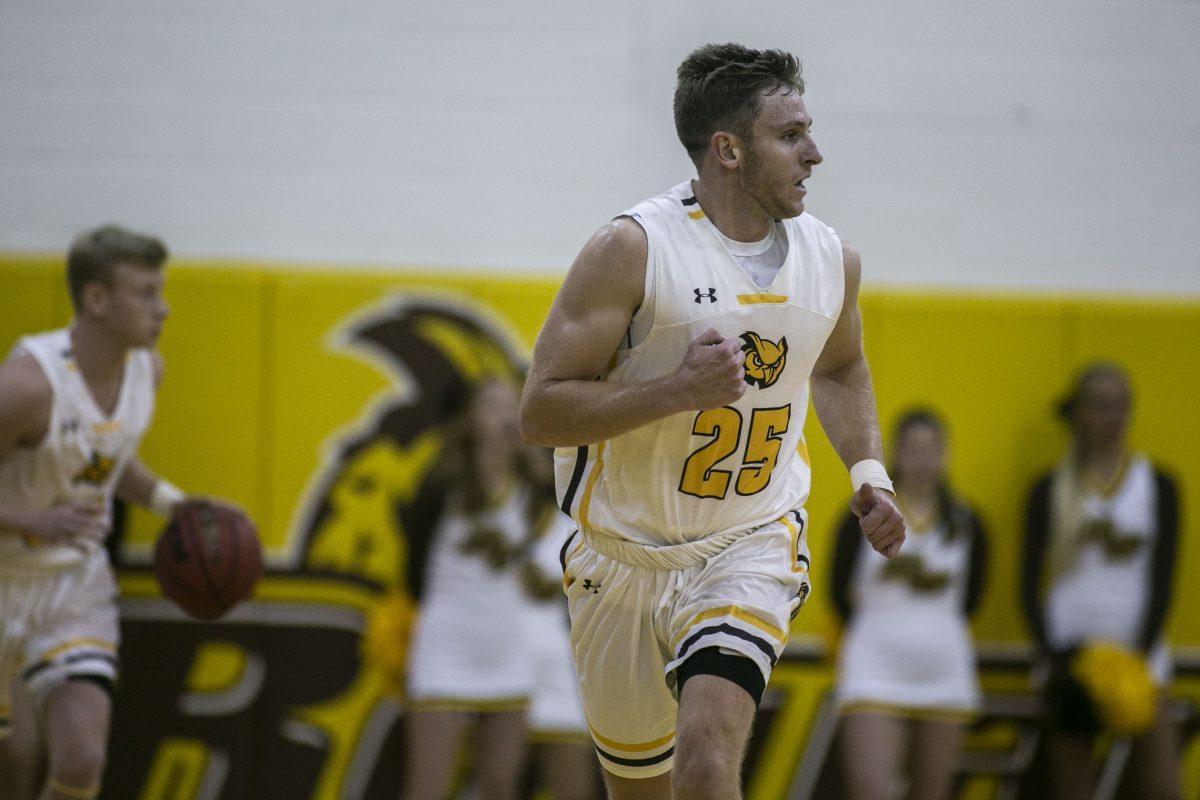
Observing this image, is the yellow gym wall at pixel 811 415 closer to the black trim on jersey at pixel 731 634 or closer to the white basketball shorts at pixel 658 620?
the white basketball shorts at pixel 658 620

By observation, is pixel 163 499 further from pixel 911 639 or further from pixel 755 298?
pixel 911 639

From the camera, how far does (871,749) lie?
6.25 m

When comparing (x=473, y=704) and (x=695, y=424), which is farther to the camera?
(x=473, y=704)

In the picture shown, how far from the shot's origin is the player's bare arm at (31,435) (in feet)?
15.8

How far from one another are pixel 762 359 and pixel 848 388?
0.48m

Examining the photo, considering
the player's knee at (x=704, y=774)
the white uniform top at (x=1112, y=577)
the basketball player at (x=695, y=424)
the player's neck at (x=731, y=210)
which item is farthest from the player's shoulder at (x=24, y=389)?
the white uniform top at (x=1112, y=577)

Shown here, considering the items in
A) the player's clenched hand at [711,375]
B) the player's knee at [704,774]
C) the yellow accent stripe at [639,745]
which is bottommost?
the yellow accent stripe at [639,745]

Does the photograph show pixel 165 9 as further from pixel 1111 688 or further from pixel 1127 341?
pixel 1111 688

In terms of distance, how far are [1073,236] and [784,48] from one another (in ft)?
5.80

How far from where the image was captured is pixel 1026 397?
6.90 meters

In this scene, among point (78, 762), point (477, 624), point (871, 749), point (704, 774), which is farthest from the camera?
point (871, 749)

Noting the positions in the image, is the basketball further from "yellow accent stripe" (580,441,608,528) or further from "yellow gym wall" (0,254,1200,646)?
"yellow accent stripe" (580,441,608,528)

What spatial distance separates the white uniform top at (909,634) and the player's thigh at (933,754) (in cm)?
9

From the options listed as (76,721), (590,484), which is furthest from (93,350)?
(590,484)
